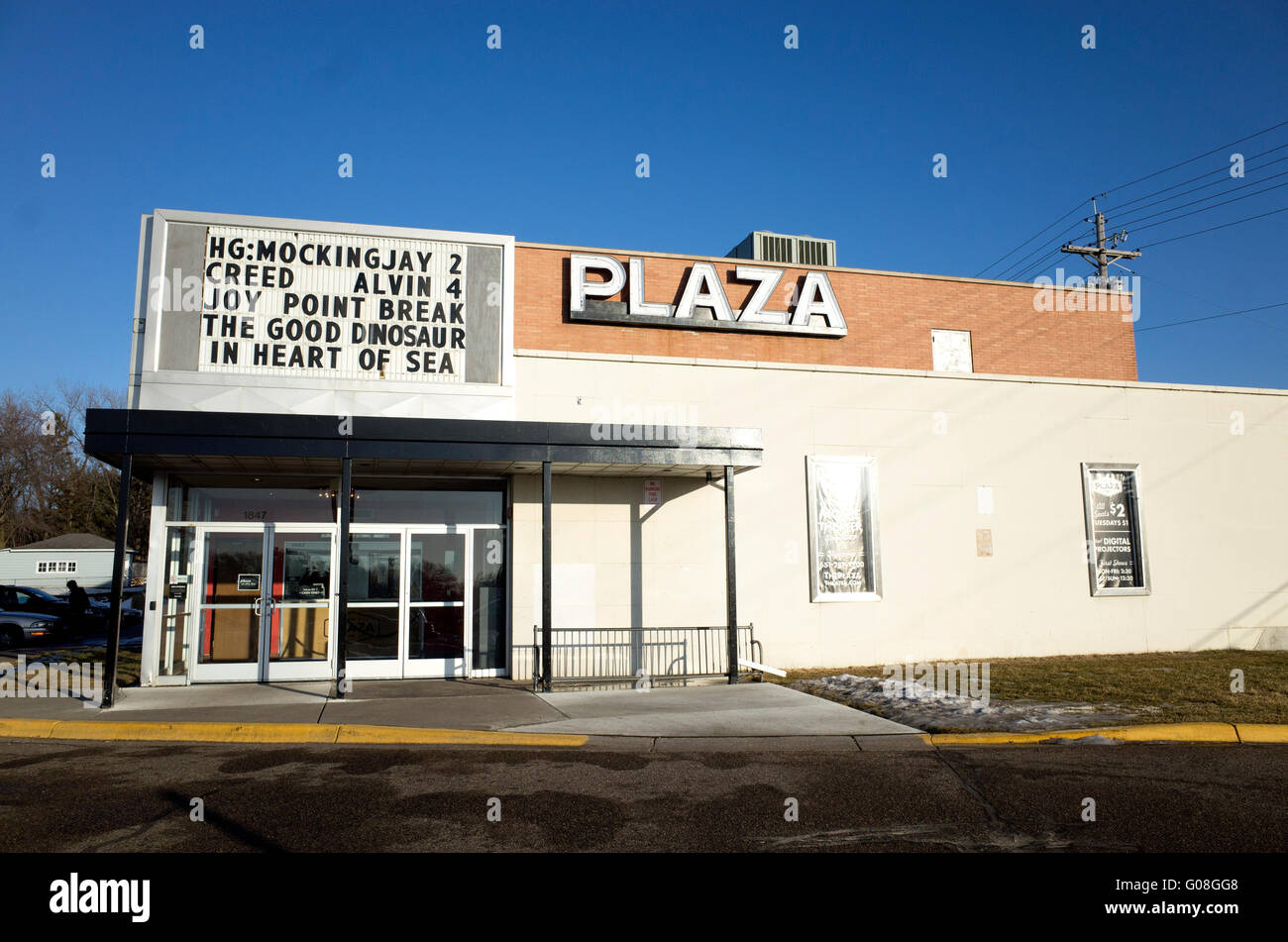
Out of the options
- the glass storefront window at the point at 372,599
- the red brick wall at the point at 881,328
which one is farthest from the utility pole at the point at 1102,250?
the glass storefront window at the point at 372,599

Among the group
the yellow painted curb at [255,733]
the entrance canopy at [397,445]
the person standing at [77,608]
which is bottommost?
the yellow painted curb at [255,733]

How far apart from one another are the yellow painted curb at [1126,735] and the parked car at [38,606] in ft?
75.0

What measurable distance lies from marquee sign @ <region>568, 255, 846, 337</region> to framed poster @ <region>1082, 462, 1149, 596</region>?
5.81m

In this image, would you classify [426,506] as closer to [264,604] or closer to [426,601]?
[426,601]

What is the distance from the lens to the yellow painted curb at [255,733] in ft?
31.5

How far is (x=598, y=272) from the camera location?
16.3m

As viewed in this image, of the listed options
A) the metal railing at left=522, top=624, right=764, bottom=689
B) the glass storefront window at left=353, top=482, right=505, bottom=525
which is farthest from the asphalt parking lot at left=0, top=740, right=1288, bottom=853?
the glass storefront window at left=353, top=482, right=505, bottom=525

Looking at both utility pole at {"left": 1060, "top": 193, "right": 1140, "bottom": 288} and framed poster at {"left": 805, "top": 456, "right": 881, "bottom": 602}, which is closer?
framed poster at {"left": 805, "top": 456, "right": 881, "bottom": 602}

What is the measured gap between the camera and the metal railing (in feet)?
46.6

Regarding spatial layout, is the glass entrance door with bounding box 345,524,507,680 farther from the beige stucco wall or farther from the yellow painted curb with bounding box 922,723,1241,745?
the yellow painted curb with bounding box 922,723,1241,745

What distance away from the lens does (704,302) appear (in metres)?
16.5

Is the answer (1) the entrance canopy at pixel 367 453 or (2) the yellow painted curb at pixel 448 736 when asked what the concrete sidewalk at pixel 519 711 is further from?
(1) the entrance canopy at pixel 367 453

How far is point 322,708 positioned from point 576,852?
21.2 ft
